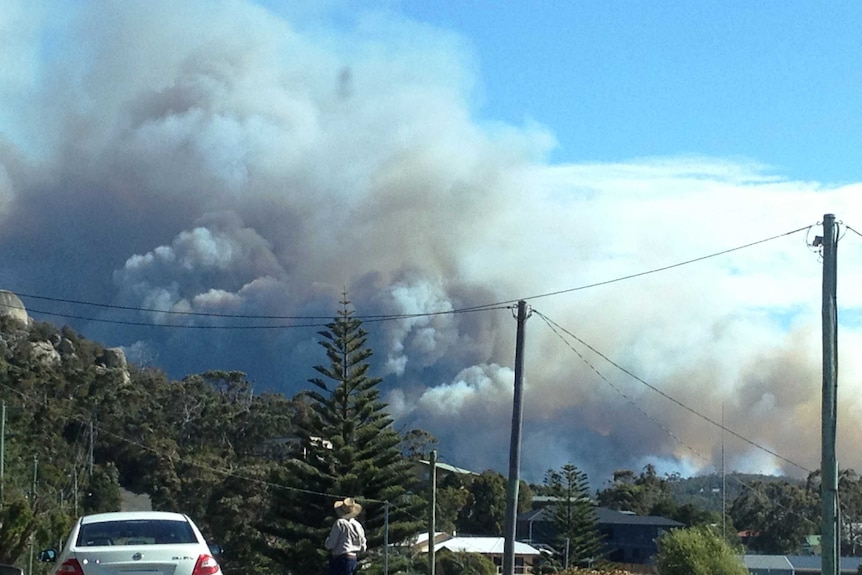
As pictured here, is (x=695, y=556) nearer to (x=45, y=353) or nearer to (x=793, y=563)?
(x=793, y=563)

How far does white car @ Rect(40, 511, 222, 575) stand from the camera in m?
12.9

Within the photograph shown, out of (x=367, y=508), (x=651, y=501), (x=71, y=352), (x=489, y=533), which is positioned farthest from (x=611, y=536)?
(x=71, y=352)

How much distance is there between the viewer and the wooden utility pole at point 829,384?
68.0 feet

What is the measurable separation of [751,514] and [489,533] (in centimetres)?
2080

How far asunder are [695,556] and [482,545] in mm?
47185

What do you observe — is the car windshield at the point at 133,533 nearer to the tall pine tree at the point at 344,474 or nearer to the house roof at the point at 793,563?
the tall pine tree at the point at 344,474

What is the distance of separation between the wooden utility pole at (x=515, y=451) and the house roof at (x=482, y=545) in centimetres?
5232

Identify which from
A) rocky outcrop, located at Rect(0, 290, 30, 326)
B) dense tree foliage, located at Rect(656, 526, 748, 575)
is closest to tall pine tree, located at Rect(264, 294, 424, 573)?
dense tree foliage, located at Rect(656, 526, 748, 575)

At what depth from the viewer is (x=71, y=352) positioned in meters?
137

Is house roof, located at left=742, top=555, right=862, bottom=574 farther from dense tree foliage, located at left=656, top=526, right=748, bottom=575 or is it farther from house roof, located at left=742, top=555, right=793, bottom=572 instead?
dense tree foliage, located at left=656, top=526, right=748, bottom=575

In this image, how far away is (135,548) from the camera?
1309 cm

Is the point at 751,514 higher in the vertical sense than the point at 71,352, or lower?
lower

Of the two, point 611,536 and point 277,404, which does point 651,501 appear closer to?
point 611,536

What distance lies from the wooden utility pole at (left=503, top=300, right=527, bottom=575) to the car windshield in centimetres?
1561
